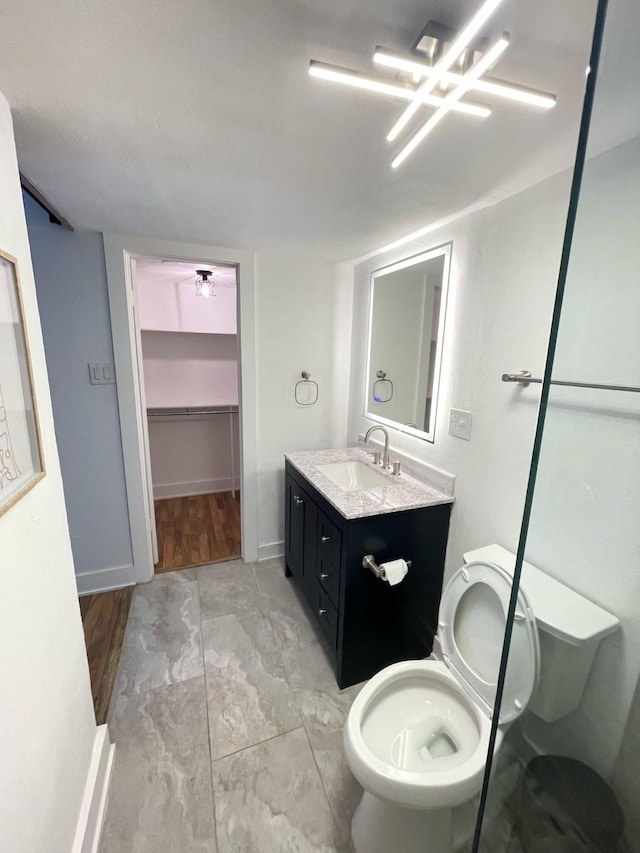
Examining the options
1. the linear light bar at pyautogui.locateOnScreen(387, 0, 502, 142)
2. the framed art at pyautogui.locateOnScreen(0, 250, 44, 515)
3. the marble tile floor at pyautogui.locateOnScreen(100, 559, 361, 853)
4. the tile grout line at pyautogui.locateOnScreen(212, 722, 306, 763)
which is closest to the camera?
the linear light bar at pyautogui.locateOnScreen(387, 0, 502, 142)

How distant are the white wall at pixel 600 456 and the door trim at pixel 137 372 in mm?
1734

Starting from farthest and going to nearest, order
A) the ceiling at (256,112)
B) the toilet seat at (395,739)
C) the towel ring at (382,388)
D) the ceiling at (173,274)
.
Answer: the ceiling at (173,274)
the towel ring at (382,388)
the toilet seat at (395,739)
the ceiling at (256,112)

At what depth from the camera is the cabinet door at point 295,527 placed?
6.52 feet

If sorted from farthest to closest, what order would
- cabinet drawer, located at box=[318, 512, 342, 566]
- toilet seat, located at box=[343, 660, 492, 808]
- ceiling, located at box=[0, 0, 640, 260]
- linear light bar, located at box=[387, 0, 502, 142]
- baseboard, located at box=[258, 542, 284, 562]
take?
1. baseboard, located at box=[258, 542, 284, 562]
2. cabinet drawer, located at box=[318, 512, 342, 566]
3. toilet seat, located at box=[343, 660, 492, 808]
4. ceiling, located at box=[0, 0, 640, 260]
5. linear light bar, located at box=[387, 0, 502, 142]

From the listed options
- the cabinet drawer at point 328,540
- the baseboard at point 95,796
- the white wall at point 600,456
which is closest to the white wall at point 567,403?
the white wall at point 600,456

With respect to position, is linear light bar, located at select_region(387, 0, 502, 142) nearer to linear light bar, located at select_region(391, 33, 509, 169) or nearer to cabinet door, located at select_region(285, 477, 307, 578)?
linear light bar, located at select_region(391, 33, 509, 169)

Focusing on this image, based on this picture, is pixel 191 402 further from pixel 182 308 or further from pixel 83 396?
pixel 83 396

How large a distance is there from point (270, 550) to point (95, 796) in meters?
1.52

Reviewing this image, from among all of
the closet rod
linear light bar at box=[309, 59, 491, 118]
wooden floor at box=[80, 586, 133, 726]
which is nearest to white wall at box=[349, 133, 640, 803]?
linear light bar at box=[309, 59, 491, 118]

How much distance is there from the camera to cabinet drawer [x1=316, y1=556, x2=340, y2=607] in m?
1.58

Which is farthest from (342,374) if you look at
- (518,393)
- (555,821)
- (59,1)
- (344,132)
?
(555,821)

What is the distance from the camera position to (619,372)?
902 millimetres

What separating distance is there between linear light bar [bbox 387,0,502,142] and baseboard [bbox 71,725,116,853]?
81.8 inches

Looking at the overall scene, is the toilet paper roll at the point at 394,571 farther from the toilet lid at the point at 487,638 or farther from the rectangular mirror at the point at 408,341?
the rectangular mirror at the point at 408,341
